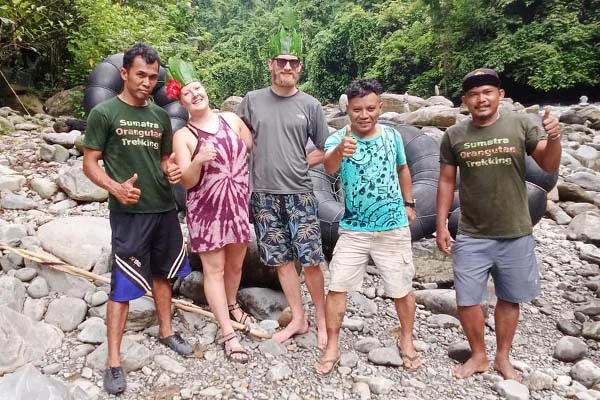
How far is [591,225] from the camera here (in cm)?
564

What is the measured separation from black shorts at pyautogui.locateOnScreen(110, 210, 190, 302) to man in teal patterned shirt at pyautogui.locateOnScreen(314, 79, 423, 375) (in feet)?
3.45

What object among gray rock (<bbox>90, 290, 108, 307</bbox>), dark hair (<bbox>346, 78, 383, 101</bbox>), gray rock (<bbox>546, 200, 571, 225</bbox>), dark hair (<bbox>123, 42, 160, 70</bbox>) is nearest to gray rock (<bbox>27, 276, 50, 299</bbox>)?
gray rock (<bbox>90, 290, 108, 307</bbox>)

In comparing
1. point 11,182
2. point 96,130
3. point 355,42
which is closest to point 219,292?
point 96,130

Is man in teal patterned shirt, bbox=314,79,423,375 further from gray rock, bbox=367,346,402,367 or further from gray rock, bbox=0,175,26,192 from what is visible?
gray rock, bbox=0,175,26,192

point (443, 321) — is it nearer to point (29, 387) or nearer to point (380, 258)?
point (380, 258)

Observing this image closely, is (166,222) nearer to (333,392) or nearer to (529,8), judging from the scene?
(333,392)

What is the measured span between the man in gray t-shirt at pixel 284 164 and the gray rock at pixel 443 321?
111cm

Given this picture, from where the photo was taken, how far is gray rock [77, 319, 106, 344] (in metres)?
3.14

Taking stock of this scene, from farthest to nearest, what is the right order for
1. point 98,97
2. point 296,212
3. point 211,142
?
point 98,97
point 296,212
point 211,142

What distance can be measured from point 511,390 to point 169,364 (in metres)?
2.05

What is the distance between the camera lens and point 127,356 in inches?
114

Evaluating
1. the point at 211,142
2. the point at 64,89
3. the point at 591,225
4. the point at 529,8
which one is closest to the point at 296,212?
the point at 211,142

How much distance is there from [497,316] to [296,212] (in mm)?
1404

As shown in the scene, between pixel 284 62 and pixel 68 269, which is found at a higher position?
pixel 284 62
